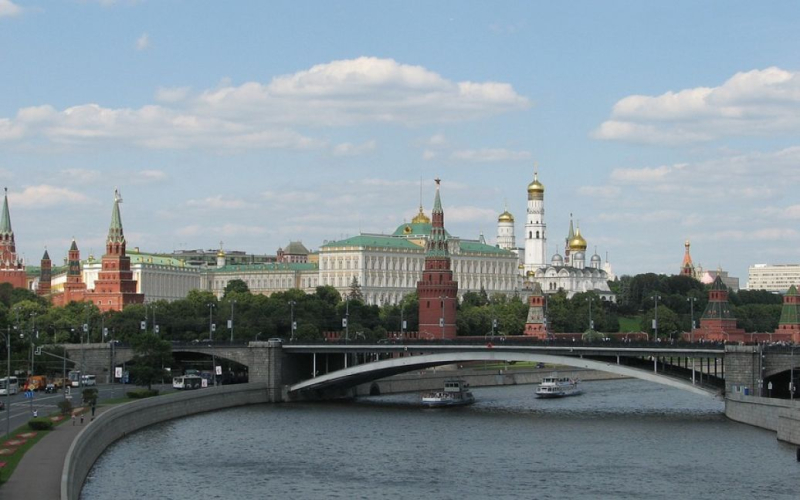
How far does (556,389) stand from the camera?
121 m

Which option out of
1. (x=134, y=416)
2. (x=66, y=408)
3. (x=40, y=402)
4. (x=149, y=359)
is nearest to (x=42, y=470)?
(x=66, y=408)

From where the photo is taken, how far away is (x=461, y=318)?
175 m

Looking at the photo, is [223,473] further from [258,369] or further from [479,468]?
[258,369]

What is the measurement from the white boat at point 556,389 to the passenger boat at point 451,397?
8947mm

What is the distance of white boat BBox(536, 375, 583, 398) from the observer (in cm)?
11931

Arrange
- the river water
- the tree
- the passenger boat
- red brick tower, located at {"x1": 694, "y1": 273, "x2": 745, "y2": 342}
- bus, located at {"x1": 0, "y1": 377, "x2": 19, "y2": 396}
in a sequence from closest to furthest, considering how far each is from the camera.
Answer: the river water
bus, located at {"x1": 0, "y1": 377, "x2": 19, "y2": 396}
the tree
the passenger boat
red brick tower, located at {"x1": 694, "y1": 273, "x2": 745, "y2": 342}

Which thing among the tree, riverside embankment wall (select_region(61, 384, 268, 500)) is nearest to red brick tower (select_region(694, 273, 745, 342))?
riverside embankment wall (select_region(61, 384, 268, 500))

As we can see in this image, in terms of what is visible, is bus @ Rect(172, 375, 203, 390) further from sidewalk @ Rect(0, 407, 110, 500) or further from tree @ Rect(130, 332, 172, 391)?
sidewalk @ Rect(0, 407, 110, 500)

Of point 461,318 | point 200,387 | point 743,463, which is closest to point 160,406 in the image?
point 200,387

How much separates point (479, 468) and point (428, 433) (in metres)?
15.8

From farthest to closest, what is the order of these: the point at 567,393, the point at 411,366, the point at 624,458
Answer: the point at 567,393 < the point at 411,366 < the point at 624,458

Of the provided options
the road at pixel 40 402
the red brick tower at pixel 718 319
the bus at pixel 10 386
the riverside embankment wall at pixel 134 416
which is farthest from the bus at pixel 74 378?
the red brick tower at pixel 718 319

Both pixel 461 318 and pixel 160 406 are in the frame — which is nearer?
pixel 160 406

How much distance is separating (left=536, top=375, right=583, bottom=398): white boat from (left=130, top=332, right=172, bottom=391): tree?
30.4 m
